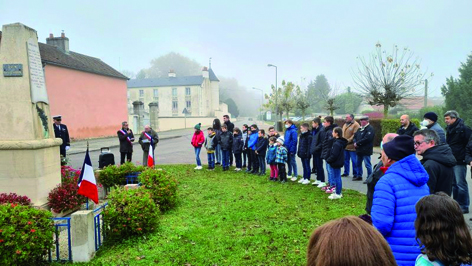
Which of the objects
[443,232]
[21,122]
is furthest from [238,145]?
[443,232]

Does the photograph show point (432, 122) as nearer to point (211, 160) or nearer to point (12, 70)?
point (211, 160)

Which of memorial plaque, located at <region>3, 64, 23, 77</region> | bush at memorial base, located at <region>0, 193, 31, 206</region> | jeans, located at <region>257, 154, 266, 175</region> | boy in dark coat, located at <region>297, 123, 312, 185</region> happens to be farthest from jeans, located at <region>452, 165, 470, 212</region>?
memorial plaque, located at <region>3, 64, 23, 77</region>

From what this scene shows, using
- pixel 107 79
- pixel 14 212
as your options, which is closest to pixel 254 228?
pixel 14 212

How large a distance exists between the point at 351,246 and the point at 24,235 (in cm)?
459

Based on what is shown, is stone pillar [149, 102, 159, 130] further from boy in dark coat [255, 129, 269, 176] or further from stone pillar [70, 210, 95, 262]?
stone pillar [70, 210, 95, 262]

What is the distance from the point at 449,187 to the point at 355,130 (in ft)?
20.7

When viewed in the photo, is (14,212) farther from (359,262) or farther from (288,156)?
(288,156)

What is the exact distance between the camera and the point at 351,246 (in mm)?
1357

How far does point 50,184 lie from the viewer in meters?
6.80

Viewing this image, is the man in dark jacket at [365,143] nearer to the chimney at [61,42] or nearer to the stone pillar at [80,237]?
the stone pillar at [80,237]

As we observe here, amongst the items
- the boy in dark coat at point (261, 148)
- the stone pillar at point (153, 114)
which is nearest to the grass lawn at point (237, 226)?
the boy in dark coat at point (261, 148)

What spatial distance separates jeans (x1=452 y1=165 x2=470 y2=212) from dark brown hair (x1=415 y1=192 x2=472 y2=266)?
5.48 m

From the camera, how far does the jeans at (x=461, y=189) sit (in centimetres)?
666

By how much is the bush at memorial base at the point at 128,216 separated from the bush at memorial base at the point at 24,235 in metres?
0.92
